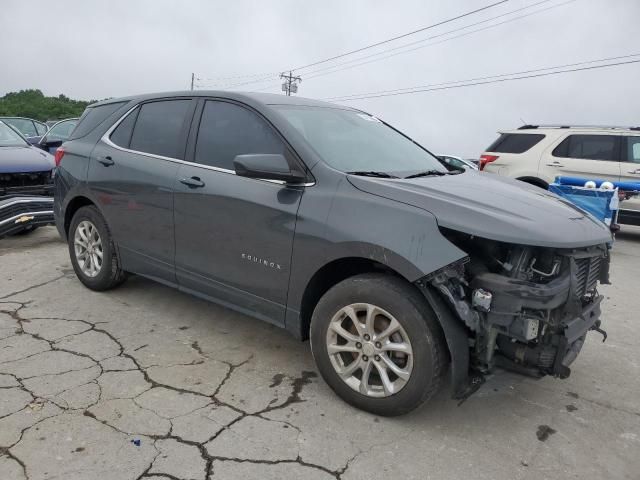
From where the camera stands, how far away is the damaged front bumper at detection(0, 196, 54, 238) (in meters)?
5.82

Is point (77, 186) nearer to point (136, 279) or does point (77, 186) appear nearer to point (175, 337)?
point (136, 279)

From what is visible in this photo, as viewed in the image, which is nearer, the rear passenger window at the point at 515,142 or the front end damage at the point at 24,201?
the front end damage at the point at 24,201

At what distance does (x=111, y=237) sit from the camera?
Answer: 4328mm

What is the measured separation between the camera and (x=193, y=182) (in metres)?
3.60

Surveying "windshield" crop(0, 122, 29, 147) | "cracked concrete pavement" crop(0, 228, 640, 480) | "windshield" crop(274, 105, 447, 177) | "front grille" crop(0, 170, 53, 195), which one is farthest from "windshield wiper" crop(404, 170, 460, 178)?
"windshield" crop(0, 122, 29, 147)

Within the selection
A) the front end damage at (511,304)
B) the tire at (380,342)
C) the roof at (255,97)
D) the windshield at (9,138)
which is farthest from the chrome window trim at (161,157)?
the windshield at (9,138)

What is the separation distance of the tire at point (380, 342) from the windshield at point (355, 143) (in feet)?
2.55

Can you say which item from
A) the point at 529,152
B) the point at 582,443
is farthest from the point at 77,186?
the point at 529,152

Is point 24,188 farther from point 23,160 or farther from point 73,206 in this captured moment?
point 73,206

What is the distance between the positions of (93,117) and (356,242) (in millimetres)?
3132

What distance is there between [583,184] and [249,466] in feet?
23.9

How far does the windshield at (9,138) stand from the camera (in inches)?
269

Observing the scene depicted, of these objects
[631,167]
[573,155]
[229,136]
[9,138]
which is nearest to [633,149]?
[631,167]

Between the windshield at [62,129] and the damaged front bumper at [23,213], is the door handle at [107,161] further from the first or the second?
the windshield at [62,129]
